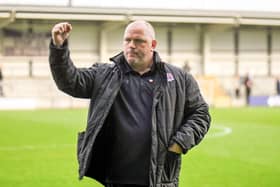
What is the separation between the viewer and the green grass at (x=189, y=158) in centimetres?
1075

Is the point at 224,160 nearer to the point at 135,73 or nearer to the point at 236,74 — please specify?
the point at 135,73

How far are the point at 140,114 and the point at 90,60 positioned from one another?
1486 inches

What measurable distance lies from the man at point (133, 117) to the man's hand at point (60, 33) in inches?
9.7

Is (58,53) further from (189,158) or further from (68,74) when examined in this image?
(189,158)

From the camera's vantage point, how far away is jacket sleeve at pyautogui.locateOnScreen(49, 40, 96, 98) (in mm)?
5035

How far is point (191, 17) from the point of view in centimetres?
4303

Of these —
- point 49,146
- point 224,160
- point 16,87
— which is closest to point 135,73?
point 224,160

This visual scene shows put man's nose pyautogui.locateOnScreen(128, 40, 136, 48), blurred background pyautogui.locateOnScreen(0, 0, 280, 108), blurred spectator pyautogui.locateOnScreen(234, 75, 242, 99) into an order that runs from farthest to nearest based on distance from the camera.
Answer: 1. blurred spectator pyautogui.locateOnScreen(234, 75, 242, 99)
2. blurred background pyautogui.locateOnScreen(0, 0, 280, 108)
3. man's nose pyautogui.locateOnScreen(128, 40, 136, 48)

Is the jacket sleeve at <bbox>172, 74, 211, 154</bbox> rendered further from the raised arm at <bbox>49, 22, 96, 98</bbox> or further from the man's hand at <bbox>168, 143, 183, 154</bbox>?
the raised arm at <bbox>49, 22, 96, 98</bbox>

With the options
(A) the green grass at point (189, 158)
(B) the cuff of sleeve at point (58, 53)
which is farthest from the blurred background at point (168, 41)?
(B) the cuff of sleeve at point (58, 53)

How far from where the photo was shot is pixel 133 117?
5.31 metres

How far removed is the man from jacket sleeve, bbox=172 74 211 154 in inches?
0.7

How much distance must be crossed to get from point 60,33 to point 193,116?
50.5 inches

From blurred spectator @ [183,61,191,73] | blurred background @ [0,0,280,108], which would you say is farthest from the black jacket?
blurred spectator @ [183,61,191,73]
